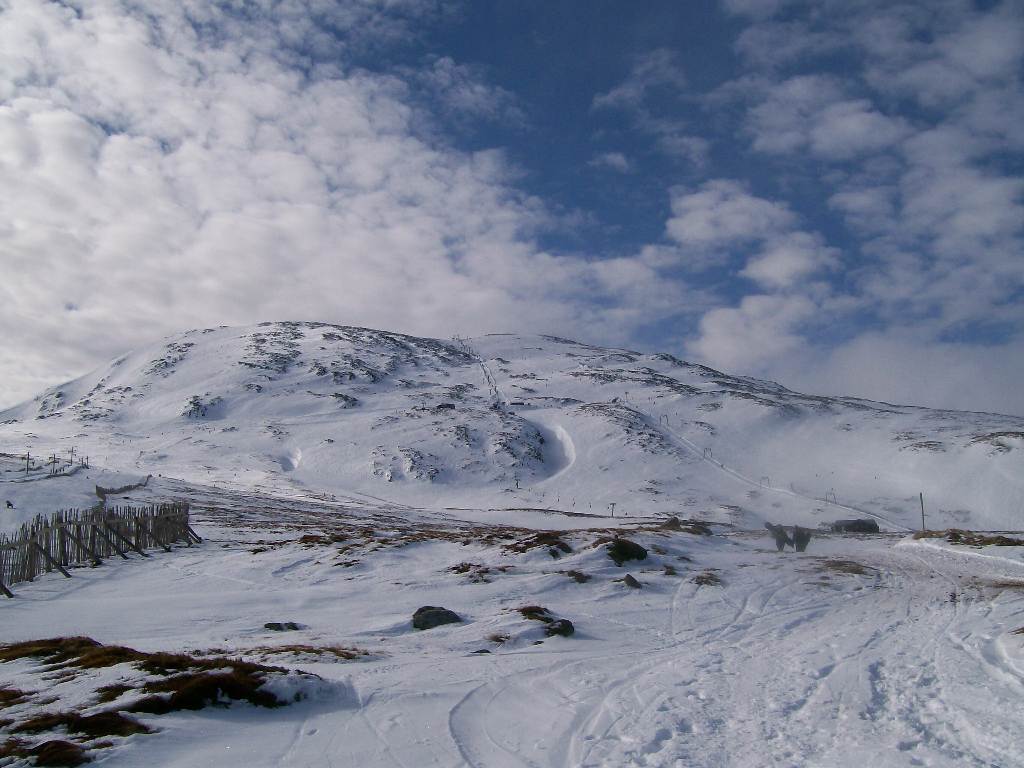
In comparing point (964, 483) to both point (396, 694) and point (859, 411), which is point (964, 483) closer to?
point (859, 411)

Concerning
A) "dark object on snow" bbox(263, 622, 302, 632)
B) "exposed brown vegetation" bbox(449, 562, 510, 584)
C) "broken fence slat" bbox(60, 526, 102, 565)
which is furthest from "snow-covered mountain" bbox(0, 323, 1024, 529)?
"exposed brown vegetation" bbox(449, 562, 510, 584)

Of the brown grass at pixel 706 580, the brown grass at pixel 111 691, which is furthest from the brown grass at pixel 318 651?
the brown grass at pixel 706 580

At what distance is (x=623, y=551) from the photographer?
789 inches

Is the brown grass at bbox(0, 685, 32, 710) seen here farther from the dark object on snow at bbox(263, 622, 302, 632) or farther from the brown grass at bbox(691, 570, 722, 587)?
the brown grass at bbox(691, 570, 722, 587)

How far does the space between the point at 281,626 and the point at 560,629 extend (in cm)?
619

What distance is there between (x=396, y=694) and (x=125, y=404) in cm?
12252

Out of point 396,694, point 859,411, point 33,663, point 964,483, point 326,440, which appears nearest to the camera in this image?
point 396,694

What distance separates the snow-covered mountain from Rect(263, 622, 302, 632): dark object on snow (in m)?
20.9

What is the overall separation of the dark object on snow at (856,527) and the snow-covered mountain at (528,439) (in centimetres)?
483

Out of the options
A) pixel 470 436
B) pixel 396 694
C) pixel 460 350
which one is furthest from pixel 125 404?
pixel 396 694

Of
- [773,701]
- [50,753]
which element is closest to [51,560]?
[50,753]

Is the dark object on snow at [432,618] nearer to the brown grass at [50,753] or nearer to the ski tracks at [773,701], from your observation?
the ski tracks at [773,701]

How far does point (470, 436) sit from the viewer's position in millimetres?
87000

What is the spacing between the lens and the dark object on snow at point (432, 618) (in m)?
12.9
